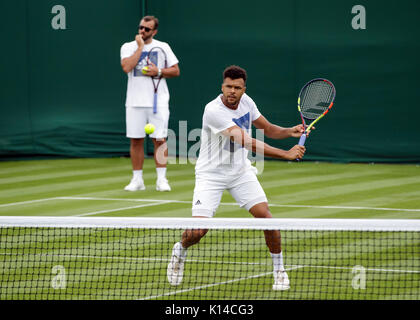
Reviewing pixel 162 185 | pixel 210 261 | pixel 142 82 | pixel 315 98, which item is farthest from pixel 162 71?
pixel 210 261

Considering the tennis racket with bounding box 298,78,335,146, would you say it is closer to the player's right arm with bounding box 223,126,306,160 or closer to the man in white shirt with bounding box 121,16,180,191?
the player's right arm with bounding box 223,126,306,160

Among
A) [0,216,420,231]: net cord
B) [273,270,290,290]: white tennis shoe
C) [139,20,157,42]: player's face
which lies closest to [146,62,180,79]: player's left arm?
[139,20,157,42]: player's face

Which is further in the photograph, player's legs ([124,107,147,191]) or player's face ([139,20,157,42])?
player's legs ([124,107,147,191])

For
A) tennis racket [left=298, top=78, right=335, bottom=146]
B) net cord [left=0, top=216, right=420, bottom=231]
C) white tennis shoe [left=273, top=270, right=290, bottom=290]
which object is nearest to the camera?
net cord [left=0, top=216, right=420, bottom=231]

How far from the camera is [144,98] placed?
11234 mm

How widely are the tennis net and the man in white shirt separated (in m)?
2.83

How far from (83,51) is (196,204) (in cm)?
939

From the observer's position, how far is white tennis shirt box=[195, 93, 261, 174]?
6348 mm

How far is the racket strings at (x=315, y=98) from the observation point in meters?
6.89

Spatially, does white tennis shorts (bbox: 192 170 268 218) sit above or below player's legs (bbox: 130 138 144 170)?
above

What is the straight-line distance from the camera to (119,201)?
1023 centimetres

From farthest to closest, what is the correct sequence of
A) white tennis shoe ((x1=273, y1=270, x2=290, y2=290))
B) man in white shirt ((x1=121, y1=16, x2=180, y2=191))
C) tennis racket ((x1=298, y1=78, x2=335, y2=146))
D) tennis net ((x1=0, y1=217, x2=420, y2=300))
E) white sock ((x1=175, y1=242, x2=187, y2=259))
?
man in white shirt ((x1=121, y1=16, x2=180, y2=191)), tennis racket ((x1=298, y1=78, x2=335, y2=146)), white sock ((x1=175, y1=242, x2=187, y2=259)), white tennis shoe ((x1=273, y1=270, x2=290, y2=290)), tennis net ((x1=0, y1=217, x2=420, y2=300))

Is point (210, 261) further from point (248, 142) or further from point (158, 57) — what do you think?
point (158, 57)

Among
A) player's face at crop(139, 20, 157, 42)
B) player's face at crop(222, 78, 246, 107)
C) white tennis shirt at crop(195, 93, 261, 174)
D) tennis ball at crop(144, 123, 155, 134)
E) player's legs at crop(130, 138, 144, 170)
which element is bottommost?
player's legs at crop(130, 138, 144, 170)
